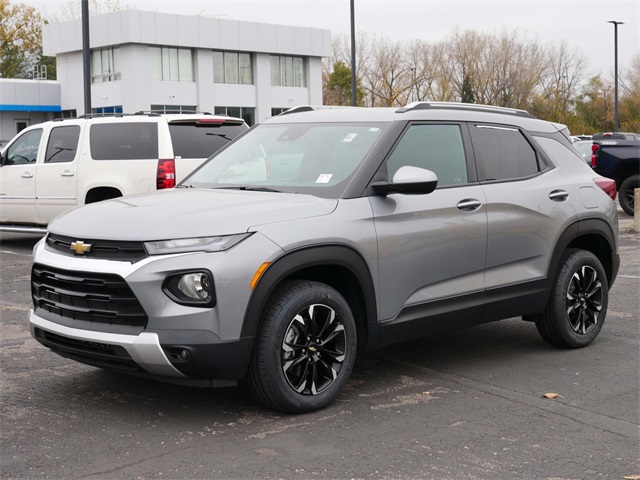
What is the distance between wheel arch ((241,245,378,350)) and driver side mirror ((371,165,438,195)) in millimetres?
468

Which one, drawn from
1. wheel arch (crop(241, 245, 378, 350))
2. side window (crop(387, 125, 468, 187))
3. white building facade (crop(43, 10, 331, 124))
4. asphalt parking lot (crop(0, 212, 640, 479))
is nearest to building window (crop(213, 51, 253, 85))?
white building facade (crop(43, 10, 331, 124))

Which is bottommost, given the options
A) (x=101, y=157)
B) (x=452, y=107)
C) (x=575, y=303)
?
(x=575, y=303)

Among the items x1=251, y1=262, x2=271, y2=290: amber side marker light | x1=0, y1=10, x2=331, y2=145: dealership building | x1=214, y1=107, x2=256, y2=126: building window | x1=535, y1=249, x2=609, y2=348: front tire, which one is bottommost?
x1=535, y1=249, x2=609, y2=348: front tire

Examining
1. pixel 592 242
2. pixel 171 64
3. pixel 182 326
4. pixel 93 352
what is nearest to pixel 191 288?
pixel 182 326

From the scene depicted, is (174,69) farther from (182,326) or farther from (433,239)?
(182,326)

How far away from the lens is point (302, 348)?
521 centimetres

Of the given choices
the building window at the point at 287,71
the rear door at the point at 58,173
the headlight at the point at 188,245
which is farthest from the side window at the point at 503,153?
the building window at the point at 287,71

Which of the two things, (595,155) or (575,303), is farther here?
(595,155)

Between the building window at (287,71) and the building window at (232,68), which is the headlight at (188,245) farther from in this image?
the building window at (287,71)

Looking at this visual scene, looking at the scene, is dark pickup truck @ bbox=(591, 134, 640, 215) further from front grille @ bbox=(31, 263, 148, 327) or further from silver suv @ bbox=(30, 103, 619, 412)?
front grille @ bbox=(31, 263, 148, 327)

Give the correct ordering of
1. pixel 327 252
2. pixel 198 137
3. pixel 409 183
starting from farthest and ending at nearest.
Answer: pixel 198 137
pixel 409 183
pixel 327 252

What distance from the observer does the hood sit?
16.3ft

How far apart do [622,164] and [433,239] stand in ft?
45.0

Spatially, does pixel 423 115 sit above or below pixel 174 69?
below
